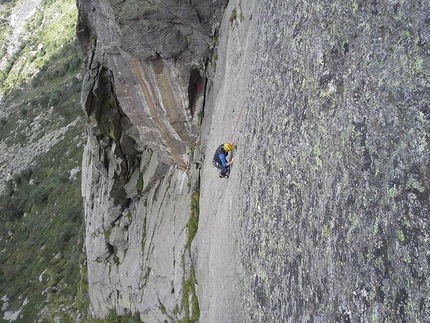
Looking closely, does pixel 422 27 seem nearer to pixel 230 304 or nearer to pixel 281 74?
pixel 281 74

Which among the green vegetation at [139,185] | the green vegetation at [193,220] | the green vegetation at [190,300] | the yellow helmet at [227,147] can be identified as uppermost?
the yellow helmet at [227,147]

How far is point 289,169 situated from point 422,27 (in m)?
3.99

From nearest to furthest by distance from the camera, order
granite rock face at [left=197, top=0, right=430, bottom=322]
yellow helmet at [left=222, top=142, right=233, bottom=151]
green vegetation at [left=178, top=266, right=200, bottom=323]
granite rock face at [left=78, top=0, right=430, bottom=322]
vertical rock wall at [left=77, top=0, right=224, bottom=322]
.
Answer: granite rock face at [left=197, top=0, right=430, bottom=322] < granite rock face at [left=78, top=0, right=430, bottom=322] < yellow helmet at [left=222, top=142, right=233, bottom=151] < vertical rock wall at [left=77, top=0, right=224, bottom=322] < green vegetation at [left=178, top=266, right=200, bottom=323]

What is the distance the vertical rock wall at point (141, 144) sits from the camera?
17.3m

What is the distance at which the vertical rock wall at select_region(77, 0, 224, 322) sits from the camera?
17.3 m

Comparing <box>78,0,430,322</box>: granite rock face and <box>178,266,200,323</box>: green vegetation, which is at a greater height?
<box>78,0,430,322</box>: granite rock face

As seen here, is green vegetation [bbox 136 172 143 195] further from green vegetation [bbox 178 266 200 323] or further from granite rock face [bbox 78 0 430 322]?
green vegetation [bbox 178 266 200 323]

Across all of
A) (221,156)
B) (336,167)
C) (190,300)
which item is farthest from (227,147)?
(190,300)

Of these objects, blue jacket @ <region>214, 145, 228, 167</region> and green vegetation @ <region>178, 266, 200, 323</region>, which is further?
green vegetation @ <region>178, 266, 200, 323</region>

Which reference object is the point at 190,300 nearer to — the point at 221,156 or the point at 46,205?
the point at 221,156

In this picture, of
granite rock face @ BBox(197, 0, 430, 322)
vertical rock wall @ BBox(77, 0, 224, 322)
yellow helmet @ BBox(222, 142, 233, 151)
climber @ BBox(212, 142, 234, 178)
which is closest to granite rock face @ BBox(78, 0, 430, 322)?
granite rock face @ BBox(197, 0, 430, 322)

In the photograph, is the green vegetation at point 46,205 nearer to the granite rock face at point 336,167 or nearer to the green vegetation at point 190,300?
the green vegetation at point 190,300

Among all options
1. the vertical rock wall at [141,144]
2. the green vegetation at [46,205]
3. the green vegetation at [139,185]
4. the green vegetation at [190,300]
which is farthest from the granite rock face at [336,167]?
the green vegetation at [46,205]

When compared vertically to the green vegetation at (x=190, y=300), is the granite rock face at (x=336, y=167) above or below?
above
